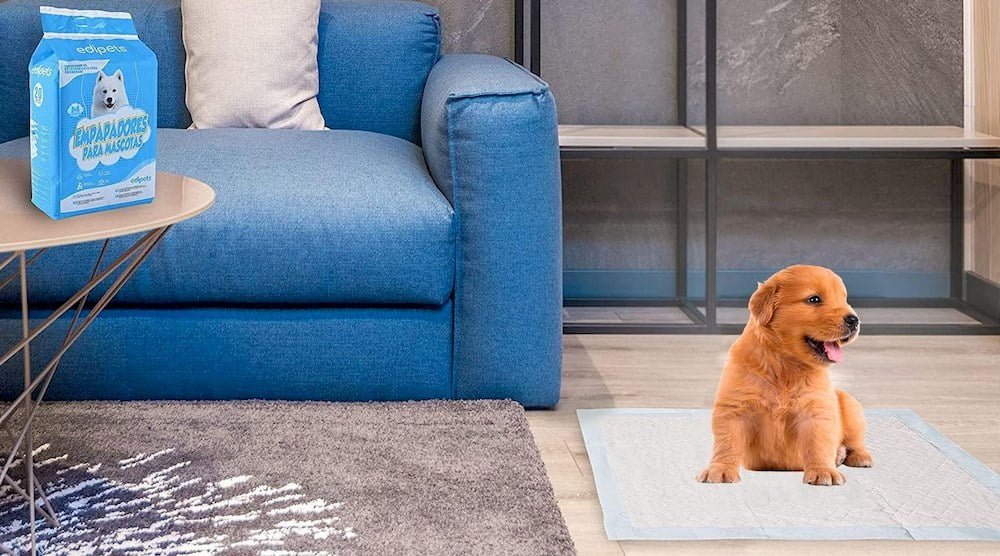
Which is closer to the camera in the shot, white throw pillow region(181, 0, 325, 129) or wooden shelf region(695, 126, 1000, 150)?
white throw pillow region(181, 0, 325, 129)

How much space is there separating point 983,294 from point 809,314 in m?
1.47

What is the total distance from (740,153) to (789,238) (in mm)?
450

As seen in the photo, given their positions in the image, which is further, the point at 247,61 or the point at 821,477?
the point at 247,61

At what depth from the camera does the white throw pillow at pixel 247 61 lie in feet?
7.84

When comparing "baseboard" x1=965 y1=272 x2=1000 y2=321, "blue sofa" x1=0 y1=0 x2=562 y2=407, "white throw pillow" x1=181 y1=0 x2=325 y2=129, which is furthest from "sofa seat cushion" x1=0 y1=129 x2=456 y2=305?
"baseboard" x1=965 y1=272 x2=1000 y2=321

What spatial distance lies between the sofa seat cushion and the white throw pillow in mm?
526

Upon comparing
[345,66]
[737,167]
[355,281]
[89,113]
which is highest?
[345,66]

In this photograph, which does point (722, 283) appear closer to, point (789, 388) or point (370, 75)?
point (370, 75)

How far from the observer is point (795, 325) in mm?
1442

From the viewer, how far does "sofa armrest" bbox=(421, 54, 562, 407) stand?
185cm

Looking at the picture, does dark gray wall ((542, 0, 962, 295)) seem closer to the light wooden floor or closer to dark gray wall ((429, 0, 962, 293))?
dark gray wall ((429, 0, 962, 293))

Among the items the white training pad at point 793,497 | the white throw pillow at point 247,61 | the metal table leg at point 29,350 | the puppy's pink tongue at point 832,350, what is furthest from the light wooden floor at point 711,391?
the white throw pillow at point 247,61

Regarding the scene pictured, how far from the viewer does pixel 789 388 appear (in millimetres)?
1457

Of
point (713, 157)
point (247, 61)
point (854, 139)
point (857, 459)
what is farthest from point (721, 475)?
point (247, 61)
